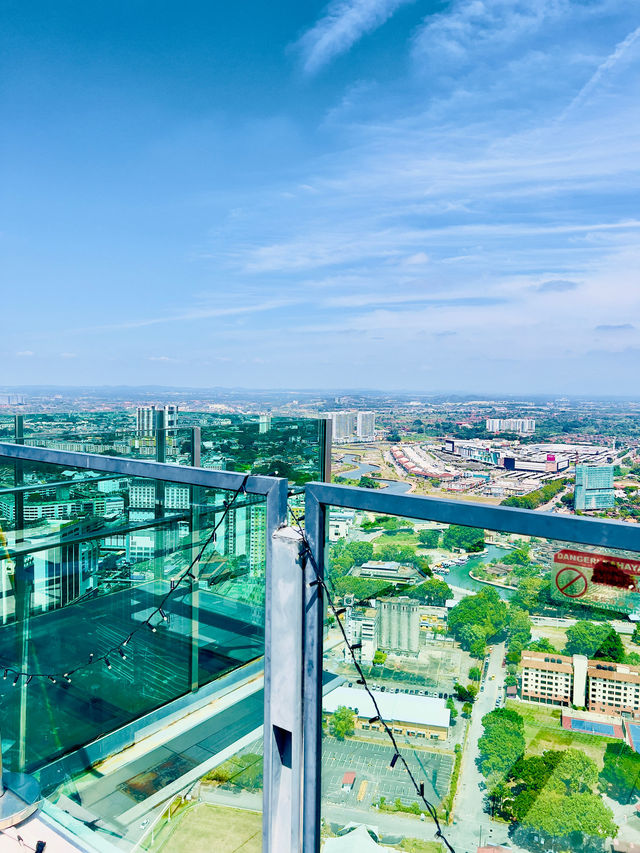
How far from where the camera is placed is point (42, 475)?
150cm

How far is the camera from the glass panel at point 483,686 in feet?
2.33

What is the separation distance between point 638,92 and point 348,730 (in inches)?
1283

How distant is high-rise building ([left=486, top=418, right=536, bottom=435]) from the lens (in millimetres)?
14062

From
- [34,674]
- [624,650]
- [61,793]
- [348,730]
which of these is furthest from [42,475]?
[624,650]

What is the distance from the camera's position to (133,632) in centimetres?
127

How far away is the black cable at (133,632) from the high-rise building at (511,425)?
13.3 metres

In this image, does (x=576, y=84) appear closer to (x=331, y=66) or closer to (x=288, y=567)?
(x=331, y=66)

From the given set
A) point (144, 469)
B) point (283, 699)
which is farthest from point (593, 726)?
point (144, 469)

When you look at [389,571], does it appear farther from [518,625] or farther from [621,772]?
[621,772]

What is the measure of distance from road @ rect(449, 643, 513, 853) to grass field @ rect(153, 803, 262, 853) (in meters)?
0.38

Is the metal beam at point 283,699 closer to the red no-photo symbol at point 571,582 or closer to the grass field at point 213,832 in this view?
the grass field at point 213,832

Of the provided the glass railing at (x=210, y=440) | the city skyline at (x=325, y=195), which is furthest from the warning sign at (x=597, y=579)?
the city skyline at (x=325, y=195)

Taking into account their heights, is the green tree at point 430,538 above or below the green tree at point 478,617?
above

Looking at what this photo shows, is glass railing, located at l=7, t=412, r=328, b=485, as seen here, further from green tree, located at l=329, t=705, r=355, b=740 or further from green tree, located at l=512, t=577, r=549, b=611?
green tree, located at l=512, t=577, r=549, b=611
